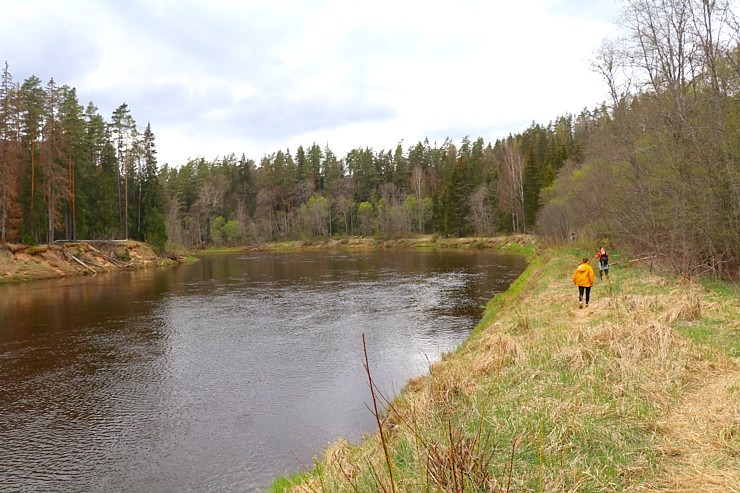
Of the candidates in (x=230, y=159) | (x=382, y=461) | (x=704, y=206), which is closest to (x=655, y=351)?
(x=382, y=461)

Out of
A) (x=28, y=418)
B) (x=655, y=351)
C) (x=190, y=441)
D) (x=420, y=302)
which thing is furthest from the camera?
(x=420, y=302)

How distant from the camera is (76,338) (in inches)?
685

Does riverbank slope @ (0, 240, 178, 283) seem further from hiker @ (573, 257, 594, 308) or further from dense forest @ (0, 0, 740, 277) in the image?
hiker @ (573, 257, 594, 308)

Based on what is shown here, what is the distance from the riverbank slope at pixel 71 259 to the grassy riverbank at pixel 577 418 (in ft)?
133

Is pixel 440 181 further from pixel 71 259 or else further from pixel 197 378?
pixel 197 378

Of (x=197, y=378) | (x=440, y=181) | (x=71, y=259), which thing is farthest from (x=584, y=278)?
(x=440, y=181)

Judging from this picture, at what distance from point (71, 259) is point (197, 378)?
38663 millimetres

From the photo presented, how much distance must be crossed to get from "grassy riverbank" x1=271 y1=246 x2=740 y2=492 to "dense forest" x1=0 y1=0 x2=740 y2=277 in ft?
20.3

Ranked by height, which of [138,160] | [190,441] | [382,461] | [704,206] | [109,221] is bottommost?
[190,441]

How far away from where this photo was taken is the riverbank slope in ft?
123

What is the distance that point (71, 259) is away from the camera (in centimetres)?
4338

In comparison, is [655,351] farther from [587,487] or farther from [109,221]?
[109,221]

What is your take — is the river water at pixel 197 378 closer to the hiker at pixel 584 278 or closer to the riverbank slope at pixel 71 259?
the hiker at pixel 584 278

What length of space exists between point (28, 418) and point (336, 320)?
11813 millimetres
